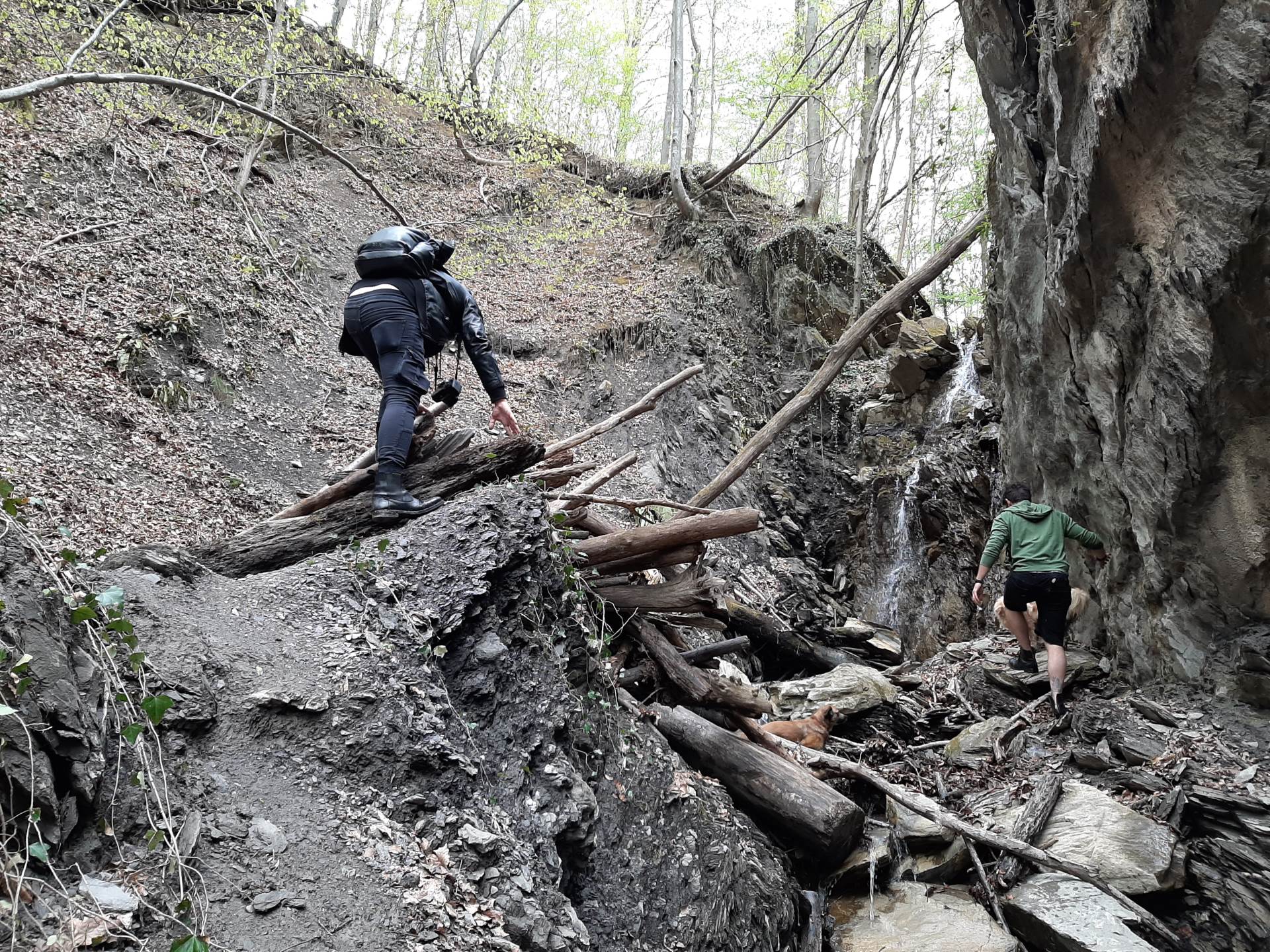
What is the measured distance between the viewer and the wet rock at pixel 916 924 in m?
4.25

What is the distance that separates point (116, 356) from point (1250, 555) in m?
10.8

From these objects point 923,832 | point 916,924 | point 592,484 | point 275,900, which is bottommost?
point 916,924

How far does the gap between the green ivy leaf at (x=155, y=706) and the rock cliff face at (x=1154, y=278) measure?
6.41 meters

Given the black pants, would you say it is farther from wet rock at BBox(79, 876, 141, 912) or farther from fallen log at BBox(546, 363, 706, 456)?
wet rock at BBox(79, 876, 141, 912)

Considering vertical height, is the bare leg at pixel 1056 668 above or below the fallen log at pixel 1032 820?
above

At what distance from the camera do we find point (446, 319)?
4.47 meters

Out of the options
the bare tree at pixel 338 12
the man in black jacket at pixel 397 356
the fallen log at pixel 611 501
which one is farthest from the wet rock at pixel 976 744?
the bare tree at pixel 338 12

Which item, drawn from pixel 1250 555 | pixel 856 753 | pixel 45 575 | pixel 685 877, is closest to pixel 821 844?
pixel 685 877

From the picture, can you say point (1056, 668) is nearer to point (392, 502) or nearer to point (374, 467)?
point (392, 502)

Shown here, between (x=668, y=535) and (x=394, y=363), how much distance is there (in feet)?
6.95

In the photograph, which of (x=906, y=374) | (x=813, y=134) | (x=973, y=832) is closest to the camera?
(x=973, y=832)

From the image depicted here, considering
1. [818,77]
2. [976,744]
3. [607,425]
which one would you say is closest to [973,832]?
[976,744]

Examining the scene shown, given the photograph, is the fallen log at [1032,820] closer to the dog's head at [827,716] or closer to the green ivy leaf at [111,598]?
the dog's head at [827,716]

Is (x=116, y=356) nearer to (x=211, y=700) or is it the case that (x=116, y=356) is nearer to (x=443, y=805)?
(x=211, y=700)
